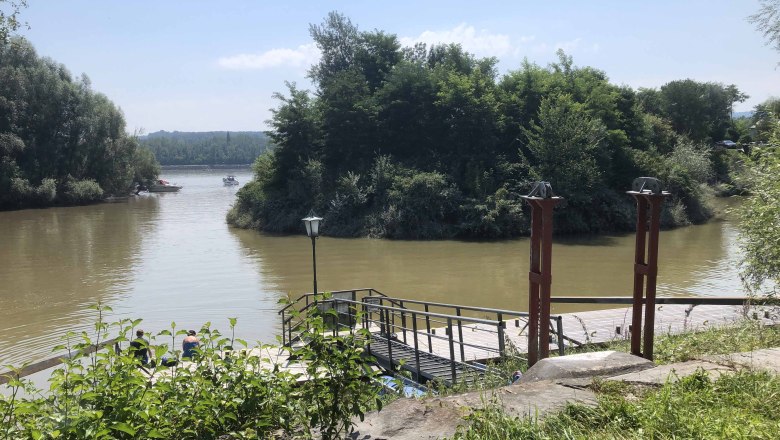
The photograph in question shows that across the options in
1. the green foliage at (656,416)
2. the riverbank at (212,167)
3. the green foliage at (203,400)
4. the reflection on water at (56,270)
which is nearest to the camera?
the green foliage at (203,400)

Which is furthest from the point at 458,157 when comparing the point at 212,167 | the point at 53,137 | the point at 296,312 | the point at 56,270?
the point at 212,167

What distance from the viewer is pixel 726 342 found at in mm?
7195

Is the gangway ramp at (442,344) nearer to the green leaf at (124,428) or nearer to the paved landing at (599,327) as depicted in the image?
the paved landing at (599,327)

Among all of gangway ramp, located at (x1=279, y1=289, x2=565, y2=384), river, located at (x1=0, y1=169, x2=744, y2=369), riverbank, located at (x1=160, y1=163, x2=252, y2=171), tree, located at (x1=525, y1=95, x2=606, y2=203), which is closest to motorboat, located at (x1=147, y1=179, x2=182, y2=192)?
river, located at (x1=0, y1=169, x2=744, y2=369)

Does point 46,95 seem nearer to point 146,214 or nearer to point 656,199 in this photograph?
point 146,214

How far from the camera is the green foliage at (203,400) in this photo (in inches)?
116

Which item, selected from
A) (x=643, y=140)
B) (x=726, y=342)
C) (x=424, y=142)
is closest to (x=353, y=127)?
(x=424, y=142)

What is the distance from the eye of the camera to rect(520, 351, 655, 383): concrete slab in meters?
4.64

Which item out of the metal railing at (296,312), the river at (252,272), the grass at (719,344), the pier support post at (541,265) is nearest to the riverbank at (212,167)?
the river at (252,272)

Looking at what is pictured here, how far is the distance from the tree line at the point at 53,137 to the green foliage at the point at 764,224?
57397 mm

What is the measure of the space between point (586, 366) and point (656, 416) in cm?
121

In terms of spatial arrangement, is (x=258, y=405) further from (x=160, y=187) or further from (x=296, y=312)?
(x=160, y=187)

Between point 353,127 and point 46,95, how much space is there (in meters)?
33.8

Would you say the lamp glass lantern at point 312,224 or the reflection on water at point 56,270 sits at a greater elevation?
the lamp glass lantern at point 312,224
